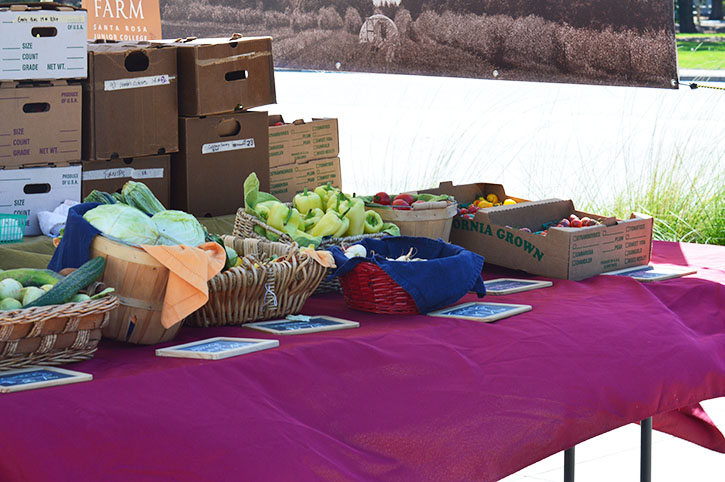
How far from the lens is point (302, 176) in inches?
154

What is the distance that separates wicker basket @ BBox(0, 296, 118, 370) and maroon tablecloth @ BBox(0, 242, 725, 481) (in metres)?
0.04

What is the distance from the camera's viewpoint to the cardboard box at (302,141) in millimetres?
3799

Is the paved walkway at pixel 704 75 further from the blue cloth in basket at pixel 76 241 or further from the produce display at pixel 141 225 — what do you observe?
the blue cloth in basket at pixel 76 241

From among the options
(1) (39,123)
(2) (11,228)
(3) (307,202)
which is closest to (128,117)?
(1) (39,123)

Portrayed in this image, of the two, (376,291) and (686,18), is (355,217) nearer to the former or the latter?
(376,291)

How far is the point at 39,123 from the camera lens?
3.05 m

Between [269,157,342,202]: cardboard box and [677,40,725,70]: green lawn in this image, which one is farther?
[677,40,725,70]: green lawn

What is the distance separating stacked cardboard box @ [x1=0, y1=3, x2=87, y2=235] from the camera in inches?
117

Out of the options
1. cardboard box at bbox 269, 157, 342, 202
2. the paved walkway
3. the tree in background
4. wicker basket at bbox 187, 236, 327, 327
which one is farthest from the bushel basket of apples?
the tree in background

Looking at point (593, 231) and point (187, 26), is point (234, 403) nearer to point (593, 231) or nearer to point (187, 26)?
point (593, 231)

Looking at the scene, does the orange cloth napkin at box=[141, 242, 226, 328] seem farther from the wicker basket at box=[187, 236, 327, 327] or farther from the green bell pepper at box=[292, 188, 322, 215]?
the green bell pepper at box=[292, 188, 322, 215]

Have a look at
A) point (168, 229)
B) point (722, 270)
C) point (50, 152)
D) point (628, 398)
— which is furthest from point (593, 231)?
point (50, 152)

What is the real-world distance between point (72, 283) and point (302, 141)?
2363 millimetres

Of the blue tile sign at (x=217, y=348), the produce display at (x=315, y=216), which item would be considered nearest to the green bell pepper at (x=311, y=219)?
the produce display at (x=315, y=216)
